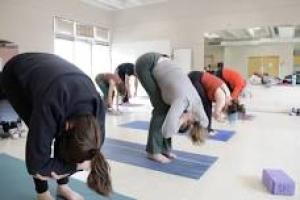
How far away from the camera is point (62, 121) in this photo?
129cm

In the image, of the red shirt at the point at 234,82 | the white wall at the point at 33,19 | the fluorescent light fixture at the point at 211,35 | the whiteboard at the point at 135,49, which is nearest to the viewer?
the red shirt at the point at 234,82

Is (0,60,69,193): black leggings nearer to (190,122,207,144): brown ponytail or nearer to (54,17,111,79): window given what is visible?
(190,122,207,144): brown ponytail

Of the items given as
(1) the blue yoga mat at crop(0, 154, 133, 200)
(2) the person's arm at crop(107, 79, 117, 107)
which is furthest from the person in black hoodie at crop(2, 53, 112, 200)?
(2) the person's arm at crop(107, 79, 117, 107)

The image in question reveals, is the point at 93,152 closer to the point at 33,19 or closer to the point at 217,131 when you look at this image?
the point at 217,131

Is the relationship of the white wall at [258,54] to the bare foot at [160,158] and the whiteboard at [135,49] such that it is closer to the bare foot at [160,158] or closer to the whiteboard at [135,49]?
the whiteboard at [135,49]

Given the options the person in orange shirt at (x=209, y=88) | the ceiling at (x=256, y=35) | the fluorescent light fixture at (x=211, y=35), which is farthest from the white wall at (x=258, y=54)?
the person in orange shirt at (x=209, y=88)

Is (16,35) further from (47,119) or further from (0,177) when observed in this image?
(47,119)

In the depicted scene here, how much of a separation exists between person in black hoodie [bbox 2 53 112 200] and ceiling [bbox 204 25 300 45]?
19.6 feet

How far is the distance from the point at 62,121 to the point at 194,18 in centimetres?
654

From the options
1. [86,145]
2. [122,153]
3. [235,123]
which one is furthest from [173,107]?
[235,123]

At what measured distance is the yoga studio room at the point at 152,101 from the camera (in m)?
1.34

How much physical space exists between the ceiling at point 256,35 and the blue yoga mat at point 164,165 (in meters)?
4.58

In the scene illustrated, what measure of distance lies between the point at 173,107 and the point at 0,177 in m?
1.48

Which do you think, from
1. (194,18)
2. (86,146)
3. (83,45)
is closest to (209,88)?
(86,146)
